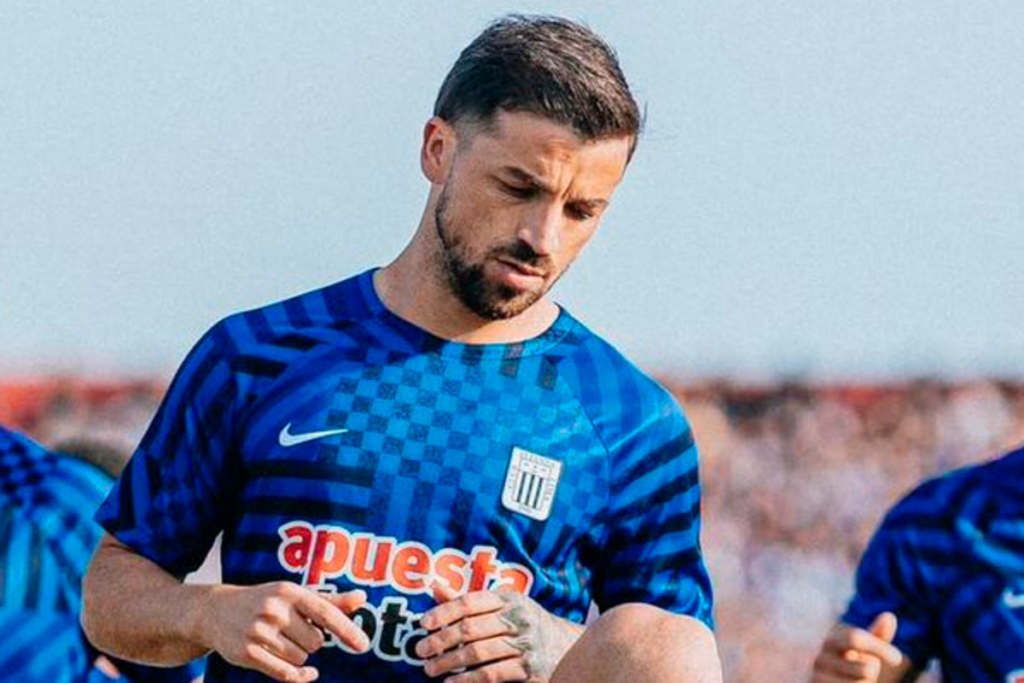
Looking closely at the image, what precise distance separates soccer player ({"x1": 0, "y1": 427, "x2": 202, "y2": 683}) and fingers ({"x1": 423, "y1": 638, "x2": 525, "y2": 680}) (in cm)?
155

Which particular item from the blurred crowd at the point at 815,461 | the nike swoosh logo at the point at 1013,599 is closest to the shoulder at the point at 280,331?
the nike swoosh logo at the point at 1013,599

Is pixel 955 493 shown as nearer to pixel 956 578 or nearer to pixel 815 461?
pixel 956 578

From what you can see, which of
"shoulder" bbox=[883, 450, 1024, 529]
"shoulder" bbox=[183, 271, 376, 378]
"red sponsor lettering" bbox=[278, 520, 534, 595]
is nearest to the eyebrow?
"shoulder" bbox=[183, 271, 376, 378]

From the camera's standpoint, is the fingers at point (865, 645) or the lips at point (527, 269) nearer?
the lips at point (527, 269)

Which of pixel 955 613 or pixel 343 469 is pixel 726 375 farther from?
pixel 343 469

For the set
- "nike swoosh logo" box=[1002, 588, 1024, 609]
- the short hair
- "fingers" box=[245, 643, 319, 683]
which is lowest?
"fingers" box=[245, 643, 319, 683]

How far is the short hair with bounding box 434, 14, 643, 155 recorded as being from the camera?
390 cm

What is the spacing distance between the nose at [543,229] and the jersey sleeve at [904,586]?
3.82 feet

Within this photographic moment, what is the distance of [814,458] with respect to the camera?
39.0 ft

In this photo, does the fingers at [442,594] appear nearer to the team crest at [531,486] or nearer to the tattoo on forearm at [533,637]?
the tattoo on forearm at [533,637]

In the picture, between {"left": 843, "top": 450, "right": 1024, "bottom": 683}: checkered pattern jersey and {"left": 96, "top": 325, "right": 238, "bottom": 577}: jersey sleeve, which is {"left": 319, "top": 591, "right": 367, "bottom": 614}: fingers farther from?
{"left": 843, "top": 450, "right": 1024, "bottom": 683}: checkered pattern jersey

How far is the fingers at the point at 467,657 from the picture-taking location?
362 cm

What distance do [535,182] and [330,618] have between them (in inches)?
33.5

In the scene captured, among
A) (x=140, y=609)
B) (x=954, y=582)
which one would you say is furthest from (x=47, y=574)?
(x=954, y=582)
